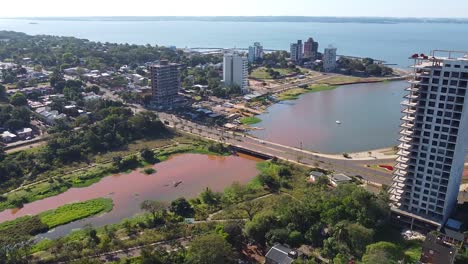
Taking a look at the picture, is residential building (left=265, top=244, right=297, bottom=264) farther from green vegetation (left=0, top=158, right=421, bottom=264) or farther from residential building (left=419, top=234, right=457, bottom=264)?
residential building (left=419, top=234, right=457, bottom=264)

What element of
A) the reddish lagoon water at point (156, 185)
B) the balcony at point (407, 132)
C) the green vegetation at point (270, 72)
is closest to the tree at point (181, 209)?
the reddish lagoon water at point (156, 185)

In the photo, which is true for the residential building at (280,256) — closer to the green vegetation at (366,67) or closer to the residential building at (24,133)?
the residential building at (24,133)

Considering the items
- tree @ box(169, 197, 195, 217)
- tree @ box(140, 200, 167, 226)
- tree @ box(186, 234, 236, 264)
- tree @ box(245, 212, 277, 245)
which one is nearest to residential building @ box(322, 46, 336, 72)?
tree @ box(169, 197, 195, 217)

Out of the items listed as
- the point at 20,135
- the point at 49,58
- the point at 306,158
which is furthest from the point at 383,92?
the point at 49,58

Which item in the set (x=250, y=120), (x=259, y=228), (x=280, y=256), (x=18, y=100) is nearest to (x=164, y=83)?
(x=250, y=120)

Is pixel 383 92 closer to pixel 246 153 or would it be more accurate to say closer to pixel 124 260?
pixel 246 153

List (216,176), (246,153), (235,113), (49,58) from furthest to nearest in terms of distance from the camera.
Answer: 1. (49,58)
2. (235,113)
3. (246,153)
4. (216,176)
